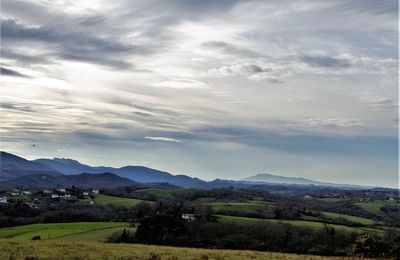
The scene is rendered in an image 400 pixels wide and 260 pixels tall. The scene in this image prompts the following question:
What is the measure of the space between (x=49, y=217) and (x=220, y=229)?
53.0 m

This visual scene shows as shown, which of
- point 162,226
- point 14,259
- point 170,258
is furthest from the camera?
point 162,226

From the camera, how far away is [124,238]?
68125mm

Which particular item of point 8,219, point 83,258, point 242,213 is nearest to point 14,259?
point 83,258

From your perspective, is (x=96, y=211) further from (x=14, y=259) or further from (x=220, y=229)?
(x=14, y=259)

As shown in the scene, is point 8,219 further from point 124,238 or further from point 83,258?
point 83,258

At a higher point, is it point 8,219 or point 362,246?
point 362,246

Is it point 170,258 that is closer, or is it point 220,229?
point 170,258

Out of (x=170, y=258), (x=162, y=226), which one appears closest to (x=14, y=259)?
(x=170, y=258)

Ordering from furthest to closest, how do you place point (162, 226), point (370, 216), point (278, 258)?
point (370, 216)
point (162, 226)
point (278, 258)

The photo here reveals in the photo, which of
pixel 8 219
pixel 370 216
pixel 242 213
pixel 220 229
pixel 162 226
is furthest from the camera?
pixel 370 216

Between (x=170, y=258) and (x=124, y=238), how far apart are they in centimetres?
4665

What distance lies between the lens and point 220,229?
95188 millimetres

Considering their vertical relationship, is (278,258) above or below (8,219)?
above

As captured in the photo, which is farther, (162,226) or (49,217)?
(49,217)
